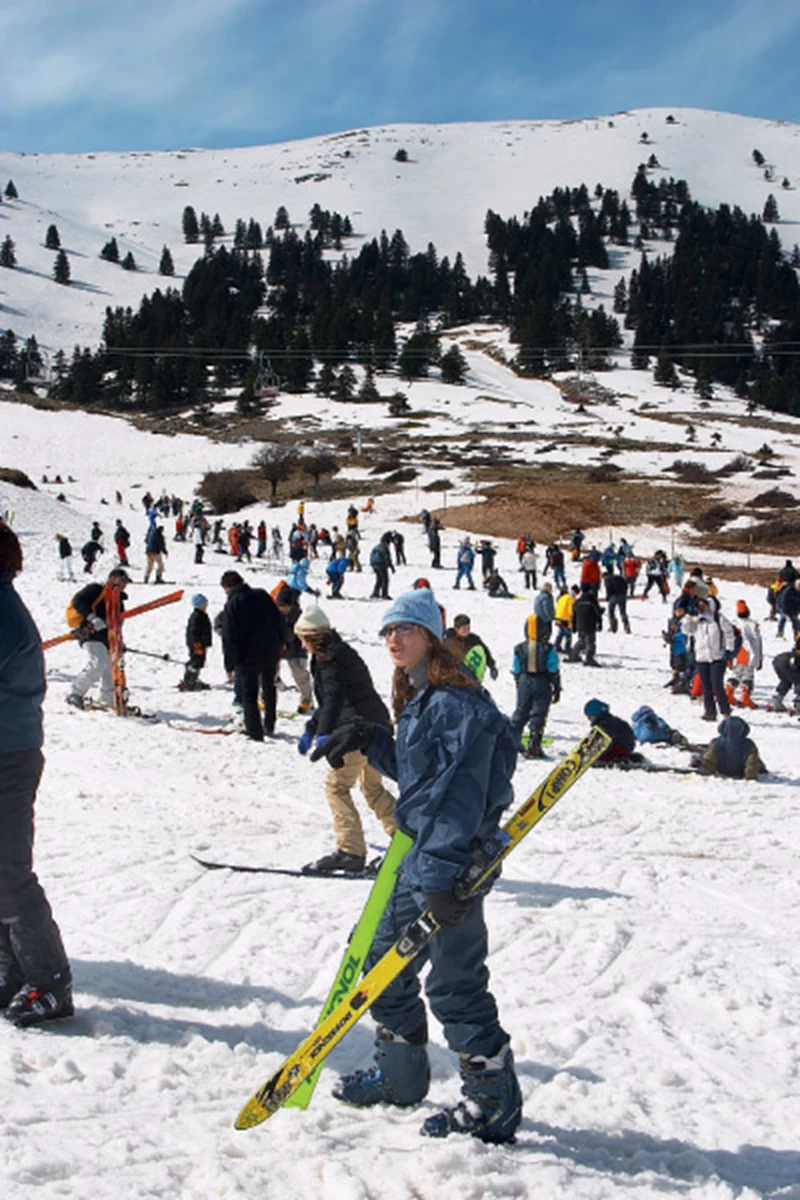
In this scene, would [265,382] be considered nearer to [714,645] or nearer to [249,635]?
[714,645]

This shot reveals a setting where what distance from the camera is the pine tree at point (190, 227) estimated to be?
176250 mm

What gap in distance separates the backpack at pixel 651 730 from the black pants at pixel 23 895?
27.9ft

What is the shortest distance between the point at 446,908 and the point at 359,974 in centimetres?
53

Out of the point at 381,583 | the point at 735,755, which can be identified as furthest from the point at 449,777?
the point at 381,583

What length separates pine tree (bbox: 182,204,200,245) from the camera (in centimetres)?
17625

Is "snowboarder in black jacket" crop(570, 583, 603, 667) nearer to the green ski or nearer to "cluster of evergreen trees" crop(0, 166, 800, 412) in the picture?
the green ski

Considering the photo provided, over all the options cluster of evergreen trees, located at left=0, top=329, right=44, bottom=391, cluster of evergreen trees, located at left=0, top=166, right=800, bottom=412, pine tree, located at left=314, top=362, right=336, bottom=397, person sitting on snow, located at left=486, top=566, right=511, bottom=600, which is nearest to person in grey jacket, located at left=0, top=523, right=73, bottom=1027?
person sitting on snow, located at left=486, top=566, right=511, bottom=600

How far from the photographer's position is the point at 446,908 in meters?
2.88

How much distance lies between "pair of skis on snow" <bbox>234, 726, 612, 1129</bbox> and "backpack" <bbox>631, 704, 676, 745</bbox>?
8.16m

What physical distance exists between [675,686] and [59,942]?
1253 cm

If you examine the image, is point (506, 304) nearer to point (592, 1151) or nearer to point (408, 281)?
point (408, 281)

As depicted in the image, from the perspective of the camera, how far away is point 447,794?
2.94 m

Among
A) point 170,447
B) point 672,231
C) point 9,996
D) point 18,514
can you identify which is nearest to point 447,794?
point 9,996

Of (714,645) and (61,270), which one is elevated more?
(61,270)
